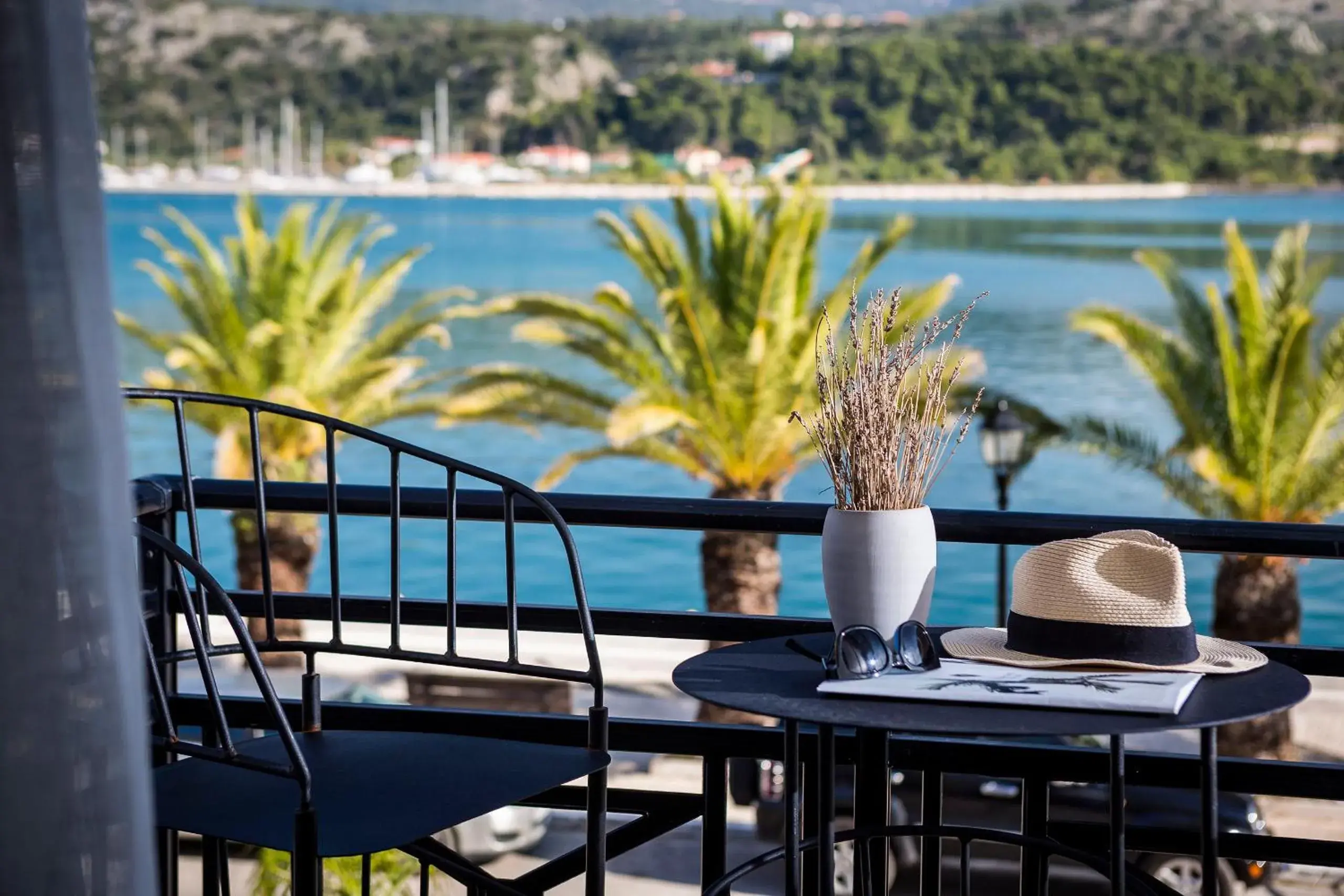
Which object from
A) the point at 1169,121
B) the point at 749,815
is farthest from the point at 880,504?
the point at 1169,121

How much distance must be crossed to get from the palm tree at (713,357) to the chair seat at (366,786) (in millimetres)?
9424

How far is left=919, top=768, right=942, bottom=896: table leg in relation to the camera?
82.8 inches

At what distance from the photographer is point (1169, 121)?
5500 cm

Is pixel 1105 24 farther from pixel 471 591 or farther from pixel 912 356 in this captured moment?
pixel 912 356

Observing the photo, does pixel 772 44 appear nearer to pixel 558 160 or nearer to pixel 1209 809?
pixel 558 160

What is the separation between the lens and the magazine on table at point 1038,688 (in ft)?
5.00

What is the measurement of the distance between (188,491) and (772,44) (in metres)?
60.2

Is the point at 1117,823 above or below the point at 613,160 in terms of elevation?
below

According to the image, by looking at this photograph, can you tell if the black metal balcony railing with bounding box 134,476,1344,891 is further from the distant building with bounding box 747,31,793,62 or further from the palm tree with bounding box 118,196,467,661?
the distant building with bounding box 747,31,793,62

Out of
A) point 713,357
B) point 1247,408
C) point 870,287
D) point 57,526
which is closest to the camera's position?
point 57,526

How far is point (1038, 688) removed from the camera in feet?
5.29

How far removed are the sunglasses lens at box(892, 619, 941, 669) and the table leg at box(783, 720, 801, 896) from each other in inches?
5.6

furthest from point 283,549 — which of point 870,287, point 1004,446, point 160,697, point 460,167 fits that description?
point 460,167

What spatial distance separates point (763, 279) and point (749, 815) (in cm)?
591
